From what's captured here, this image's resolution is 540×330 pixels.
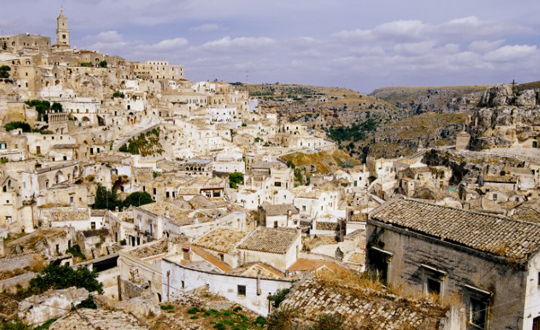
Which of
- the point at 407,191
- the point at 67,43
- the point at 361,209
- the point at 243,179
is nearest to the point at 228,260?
the point at 361,209

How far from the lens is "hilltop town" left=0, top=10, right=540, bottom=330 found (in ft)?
34.1

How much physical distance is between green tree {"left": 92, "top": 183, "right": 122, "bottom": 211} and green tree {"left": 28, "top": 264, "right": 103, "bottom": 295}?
1546 cm

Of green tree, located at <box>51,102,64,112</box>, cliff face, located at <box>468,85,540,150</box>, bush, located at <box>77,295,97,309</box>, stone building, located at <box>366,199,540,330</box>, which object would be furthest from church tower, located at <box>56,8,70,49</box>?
stone building, located at <box>366,199,540,330</box>

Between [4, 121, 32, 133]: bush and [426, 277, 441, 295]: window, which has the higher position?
[4, 121, 32, 133]: bush

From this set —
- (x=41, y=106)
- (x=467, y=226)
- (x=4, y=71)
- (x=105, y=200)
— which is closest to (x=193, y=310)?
(x=467, y=226)

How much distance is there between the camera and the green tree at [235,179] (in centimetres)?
4683

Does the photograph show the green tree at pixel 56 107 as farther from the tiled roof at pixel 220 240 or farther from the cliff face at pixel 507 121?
the cliff face at pixel 507 121

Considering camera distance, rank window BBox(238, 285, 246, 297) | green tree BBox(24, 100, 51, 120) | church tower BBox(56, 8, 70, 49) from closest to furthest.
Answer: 1. window BBox(238, 285, 246, 297)
2. green tree BBox(24, 100, 51, 120)
3. church tower BBox(56, 8, 70, 49)

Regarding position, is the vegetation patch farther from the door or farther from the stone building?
the door

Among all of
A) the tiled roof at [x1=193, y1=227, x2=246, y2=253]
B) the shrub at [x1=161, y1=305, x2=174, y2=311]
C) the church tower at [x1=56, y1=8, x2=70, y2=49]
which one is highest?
the church tower at [x1=56, y1=8, x2=70, y2=49]

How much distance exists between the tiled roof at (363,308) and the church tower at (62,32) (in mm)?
90217

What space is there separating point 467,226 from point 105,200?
3095cm

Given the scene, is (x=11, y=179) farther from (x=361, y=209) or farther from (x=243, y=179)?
(x=361, y=209)

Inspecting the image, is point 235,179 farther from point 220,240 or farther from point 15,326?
point 15,326
